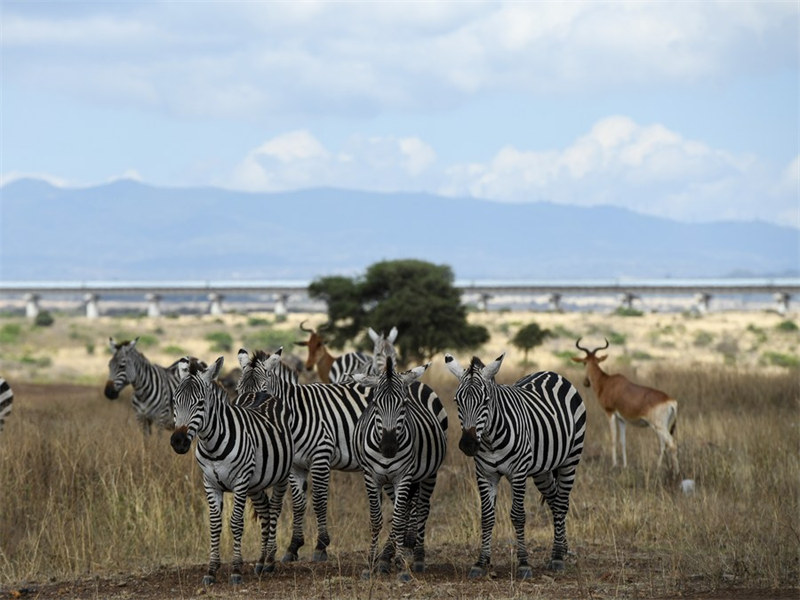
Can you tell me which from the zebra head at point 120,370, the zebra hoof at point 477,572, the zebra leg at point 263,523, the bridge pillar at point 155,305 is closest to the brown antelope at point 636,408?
the zebra head at point 120,370

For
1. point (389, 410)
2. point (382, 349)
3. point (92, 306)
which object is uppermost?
point (92, 306)

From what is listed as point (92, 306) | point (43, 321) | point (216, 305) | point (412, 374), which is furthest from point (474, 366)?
point (92, 306)

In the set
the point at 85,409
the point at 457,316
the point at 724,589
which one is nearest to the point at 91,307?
the point at 457,316

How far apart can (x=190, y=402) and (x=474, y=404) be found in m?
2.37

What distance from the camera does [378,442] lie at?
10570 millimetres

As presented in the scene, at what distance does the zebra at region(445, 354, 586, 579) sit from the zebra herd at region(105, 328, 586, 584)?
0.04 feet

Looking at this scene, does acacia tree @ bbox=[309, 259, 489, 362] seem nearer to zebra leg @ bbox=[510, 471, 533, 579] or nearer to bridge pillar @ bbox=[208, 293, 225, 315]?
zebra leg @ bbox=[510, 471, 533, 579]

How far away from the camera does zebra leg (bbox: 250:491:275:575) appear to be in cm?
1095

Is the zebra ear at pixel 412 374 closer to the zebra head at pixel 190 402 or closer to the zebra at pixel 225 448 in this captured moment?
the zebra at pixel 225 448

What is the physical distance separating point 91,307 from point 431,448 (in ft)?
368

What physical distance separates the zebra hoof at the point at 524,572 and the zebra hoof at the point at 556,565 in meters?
0.49

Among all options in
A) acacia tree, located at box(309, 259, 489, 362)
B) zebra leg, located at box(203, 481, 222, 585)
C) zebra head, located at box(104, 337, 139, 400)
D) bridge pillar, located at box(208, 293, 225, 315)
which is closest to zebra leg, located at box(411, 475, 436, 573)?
zebra leg, located at box(203, 481, 222, 585)

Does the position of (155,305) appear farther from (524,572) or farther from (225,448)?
(524,572)

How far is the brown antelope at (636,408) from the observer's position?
1792 cm
